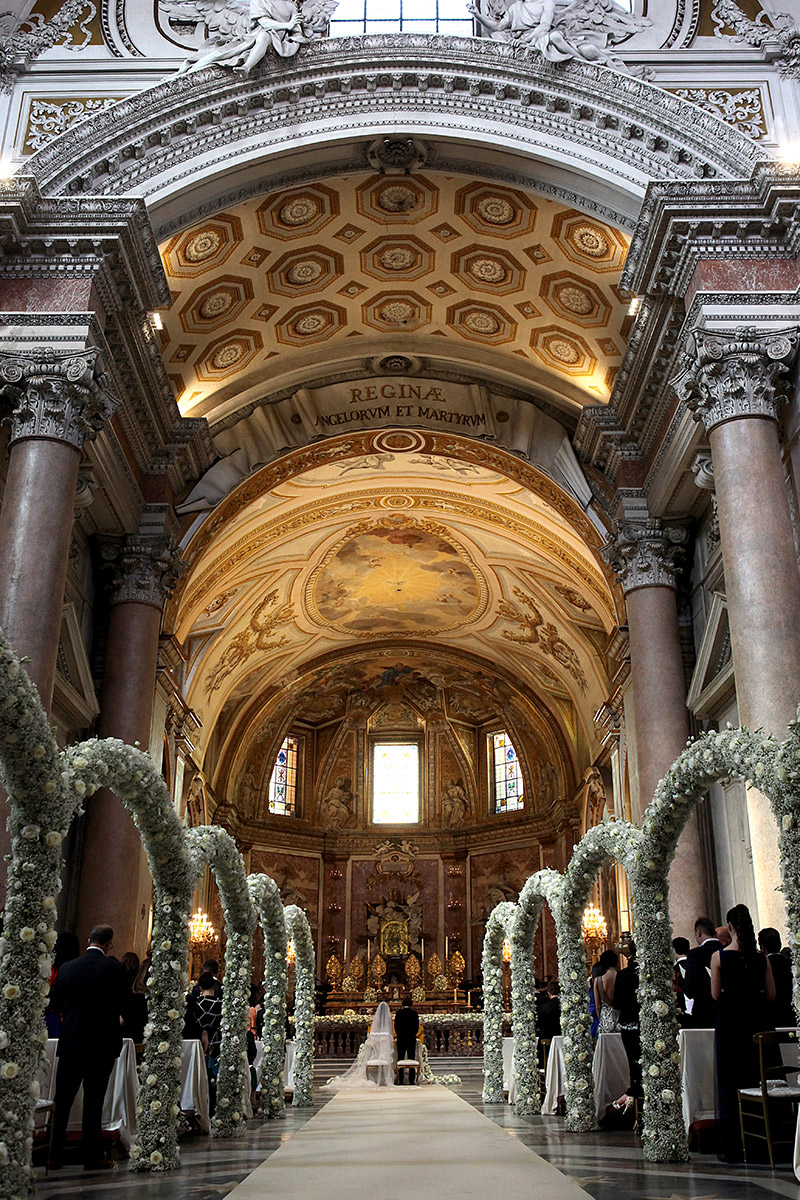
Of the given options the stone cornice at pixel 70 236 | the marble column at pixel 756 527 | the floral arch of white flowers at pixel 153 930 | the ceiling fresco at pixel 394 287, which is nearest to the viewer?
the floral arch of white flowers at pixel 153 930

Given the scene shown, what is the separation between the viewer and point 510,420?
1708 centimetres

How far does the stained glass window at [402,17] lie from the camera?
14.2 m

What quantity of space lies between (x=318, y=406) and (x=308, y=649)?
33.3ft

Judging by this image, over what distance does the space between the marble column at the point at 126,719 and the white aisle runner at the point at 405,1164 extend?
341 cm

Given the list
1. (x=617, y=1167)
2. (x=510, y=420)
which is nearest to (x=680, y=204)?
(x=510, y=420)

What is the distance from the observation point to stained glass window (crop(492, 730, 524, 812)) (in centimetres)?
2780

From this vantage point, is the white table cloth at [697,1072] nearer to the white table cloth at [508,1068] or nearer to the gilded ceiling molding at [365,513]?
the white table cloth at [508,1068]

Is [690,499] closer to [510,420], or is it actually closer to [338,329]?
[510,420]

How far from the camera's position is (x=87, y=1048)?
6684 millimetres

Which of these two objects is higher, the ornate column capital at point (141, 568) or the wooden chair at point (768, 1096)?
the ornate column capital at point (141, 568)

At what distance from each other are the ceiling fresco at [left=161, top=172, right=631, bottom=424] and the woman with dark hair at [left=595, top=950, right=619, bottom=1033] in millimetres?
8376

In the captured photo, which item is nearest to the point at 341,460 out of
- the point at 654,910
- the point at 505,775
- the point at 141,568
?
the point at 141,568

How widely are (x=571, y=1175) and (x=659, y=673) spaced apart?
26.2 feet

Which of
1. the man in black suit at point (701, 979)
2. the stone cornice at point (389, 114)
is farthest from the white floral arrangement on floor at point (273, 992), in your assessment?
the stone cornice at point (389, 114)
